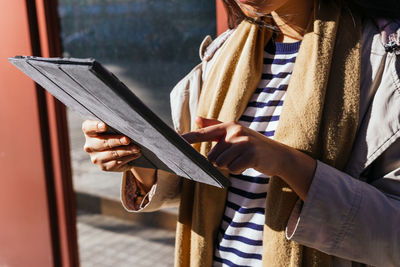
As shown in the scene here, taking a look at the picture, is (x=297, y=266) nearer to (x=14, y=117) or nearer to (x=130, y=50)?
(x=130, y=50)

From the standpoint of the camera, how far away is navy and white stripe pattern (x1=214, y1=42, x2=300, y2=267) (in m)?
1.15

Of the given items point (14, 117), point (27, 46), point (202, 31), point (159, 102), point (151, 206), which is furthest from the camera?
point (14, 117)

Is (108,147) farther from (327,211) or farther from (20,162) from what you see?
(20,162)

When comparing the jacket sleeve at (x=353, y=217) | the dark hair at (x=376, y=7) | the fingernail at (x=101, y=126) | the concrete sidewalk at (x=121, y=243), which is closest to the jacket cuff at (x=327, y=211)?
the jacket sleeve at (x=353, y=217)

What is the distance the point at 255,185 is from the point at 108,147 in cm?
36

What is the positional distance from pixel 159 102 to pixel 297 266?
112 cm

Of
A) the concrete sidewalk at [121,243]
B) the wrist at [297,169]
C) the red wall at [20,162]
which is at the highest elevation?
the wrist at [297,169]

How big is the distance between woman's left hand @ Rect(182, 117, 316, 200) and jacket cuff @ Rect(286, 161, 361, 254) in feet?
0.09

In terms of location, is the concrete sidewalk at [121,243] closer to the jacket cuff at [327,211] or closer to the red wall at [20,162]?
the red wall at [20,162]

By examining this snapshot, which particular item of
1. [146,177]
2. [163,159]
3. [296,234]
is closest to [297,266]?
[296,234]

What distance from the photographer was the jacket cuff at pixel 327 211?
1.00 meters

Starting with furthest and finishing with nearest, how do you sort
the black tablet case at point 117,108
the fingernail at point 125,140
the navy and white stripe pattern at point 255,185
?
1. the navy and white stripe pattern at point 255,185
2. the fingernail at point 125,140
3. the black tablet case at point 117,108

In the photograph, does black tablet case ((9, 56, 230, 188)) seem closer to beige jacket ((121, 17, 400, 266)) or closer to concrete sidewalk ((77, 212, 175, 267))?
beige jacket ((121, 17, 400, 266))

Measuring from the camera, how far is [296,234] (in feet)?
3.37
